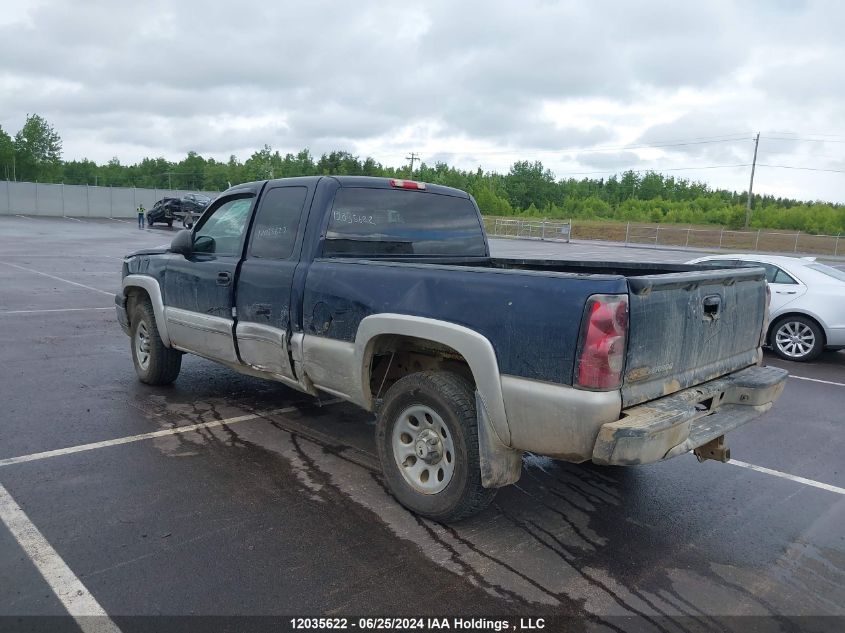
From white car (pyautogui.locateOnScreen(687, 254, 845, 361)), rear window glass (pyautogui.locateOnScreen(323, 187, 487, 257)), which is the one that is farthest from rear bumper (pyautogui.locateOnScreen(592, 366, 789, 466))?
white car (pyautogui.locateOnScreen(687, 254, 845, 361))

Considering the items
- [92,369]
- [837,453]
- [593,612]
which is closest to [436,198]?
[593,612]

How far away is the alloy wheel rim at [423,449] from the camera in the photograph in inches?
149

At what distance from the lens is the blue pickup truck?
3168 millimetres

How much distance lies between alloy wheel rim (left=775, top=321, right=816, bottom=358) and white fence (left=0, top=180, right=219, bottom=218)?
45760 mm

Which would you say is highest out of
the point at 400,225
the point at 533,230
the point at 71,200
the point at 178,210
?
the point at 71,200

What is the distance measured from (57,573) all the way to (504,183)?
4870 inches

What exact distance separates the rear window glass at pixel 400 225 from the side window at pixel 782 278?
6.05 m

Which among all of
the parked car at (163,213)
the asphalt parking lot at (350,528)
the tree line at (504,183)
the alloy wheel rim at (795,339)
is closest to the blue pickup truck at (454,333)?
the asphalt parking lot at (350,528)

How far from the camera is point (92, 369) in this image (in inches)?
282

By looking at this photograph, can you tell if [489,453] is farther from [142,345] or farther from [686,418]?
[142,345]

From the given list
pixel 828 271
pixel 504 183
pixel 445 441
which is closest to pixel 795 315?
pixel 828 271

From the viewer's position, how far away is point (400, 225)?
5039mm

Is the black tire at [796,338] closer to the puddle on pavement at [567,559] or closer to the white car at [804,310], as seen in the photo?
the white car at [804,310]

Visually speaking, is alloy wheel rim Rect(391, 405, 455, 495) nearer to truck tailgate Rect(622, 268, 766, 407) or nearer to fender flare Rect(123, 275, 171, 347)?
truck tailgate Rect(622, 268, 766, 407)
